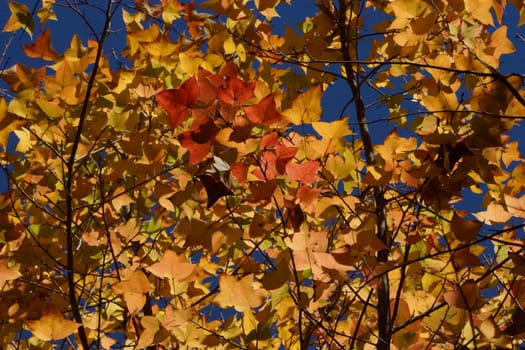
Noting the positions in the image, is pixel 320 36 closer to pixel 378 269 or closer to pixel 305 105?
pixel 305 105

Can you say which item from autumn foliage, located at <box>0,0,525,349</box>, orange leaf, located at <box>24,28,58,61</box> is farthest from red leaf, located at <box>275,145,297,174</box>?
orange leaf, located at <box>24,28,58,61</box>

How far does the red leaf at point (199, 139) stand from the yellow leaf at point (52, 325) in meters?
0.51

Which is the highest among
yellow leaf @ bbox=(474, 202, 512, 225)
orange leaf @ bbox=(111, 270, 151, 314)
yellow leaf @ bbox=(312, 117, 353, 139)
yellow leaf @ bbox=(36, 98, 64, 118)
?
yellow leaf @ bbox=(36, 98, 64, 118)

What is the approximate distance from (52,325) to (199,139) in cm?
59

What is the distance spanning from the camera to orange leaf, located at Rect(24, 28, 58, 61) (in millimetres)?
2029

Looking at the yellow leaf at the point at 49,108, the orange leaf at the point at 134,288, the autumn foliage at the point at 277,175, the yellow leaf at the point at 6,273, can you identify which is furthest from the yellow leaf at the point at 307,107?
the yellow leaf at the point at 6,273

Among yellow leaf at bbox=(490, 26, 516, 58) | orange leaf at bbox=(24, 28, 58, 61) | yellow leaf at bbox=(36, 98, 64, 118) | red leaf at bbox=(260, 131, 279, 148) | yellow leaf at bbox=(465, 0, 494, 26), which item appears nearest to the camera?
red leaf at bbox=(260, 131, 279, 148)

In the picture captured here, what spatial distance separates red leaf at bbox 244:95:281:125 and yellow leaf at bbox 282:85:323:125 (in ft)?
0.23

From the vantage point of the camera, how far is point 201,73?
1552mm

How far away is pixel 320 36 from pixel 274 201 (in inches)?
39.2

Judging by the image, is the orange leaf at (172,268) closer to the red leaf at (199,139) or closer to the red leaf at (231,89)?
the red leaf at (199,139)

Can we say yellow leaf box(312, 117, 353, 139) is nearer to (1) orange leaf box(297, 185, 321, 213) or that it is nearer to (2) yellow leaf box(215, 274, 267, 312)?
(1) orange leaf box(297, 185, 321, 213)

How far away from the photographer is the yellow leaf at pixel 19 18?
6.01 ft

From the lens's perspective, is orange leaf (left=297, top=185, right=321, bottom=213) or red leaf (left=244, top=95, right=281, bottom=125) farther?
orange leaf (left=297, top=185, right=321, bottom=213)
